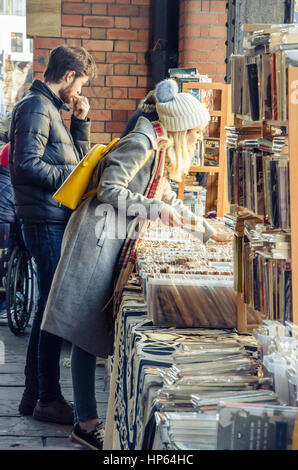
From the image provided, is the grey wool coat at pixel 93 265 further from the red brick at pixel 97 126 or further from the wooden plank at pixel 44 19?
the wooden plank at pixel 44 19

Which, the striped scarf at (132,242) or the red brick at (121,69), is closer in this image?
the striped scarf at (132,242)

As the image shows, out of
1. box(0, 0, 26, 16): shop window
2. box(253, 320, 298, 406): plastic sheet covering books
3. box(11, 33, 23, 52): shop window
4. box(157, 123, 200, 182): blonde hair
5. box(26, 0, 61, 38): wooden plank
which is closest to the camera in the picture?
box(253, 320, 298, 406): plastic sheet covering books

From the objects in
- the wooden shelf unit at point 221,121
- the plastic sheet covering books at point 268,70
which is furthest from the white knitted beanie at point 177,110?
the wooden shelf unit at point 221,121

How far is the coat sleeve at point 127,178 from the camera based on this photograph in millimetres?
2422

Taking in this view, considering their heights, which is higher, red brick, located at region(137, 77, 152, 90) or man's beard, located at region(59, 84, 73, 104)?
red brick, located at region(137, 77, 152, 90)

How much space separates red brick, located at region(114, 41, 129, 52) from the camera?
253 inches

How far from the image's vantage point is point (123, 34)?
643cm

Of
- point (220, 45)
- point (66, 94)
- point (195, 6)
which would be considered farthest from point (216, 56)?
point (66, 94)

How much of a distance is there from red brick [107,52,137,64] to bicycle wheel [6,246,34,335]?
221 centimetres

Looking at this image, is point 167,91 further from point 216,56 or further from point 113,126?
point 113,126

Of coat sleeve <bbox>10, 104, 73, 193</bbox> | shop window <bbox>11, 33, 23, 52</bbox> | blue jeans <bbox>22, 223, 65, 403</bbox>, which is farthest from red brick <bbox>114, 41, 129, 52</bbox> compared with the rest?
shop window <bbox>11, 33, 23, 52</bbox>

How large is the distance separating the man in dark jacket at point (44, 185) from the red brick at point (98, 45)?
3.16 m

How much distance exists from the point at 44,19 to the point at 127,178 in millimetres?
4335

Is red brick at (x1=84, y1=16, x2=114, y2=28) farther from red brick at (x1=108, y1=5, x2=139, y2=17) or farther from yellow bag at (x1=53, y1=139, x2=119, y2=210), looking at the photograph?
yellow bag at (x1=53, y1=139, x2=119, y2=210)
